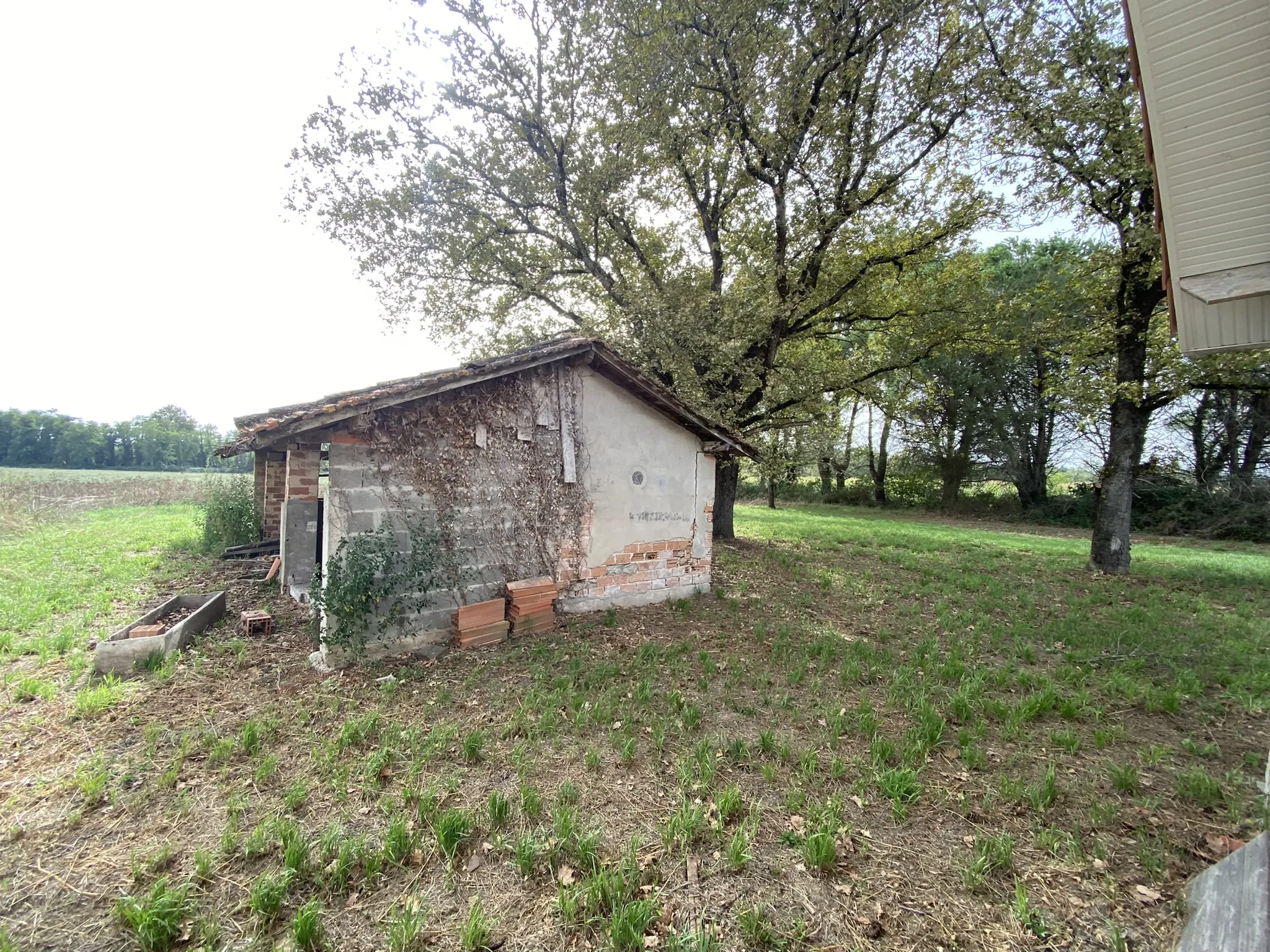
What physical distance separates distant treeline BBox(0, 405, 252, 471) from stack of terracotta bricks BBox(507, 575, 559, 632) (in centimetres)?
3106

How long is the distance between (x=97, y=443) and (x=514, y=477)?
1664 inches

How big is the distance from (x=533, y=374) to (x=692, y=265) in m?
6.91

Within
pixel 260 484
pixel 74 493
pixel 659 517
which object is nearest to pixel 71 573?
pixel 260 484

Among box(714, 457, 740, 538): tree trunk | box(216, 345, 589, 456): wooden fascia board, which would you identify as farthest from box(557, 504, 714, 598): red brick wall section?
box(714, 457, 740, 538): tree trunk

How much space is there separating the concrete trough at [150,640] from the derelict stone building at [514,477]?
1381mm

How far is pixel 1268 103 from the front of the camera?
316 cm

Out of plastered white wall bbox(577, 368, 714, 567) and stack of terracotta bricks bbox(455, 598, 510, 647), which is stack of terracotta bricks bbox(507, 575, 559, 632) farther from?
plastered white wall bbox(577, 368, 714, 567)

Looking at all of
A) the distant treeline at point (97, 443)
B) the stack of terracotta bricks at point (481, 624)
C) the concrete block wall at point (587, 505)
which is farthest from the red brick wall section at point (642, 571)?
the distant treeline at point (97, 443)

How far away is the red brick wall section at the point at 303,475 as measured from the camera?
7492 mm

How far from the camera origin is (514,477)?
6.30 meters

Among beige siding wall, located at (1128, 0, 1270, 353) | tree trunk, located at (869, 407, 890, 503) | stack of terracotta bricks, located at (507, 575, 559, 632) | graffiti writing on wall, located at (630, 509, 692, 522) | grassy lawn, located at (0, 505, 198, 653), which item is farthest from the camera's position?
tree trunk, located at (869, 407, 890, 503)

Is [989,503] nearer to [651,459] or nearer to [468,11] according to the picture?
[651,459]

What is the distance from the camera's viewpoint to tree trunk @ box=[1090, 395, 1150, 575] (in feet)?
32.7

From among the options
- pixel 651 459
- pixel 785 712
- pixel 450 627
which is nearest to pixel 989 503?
pixel 651 459
